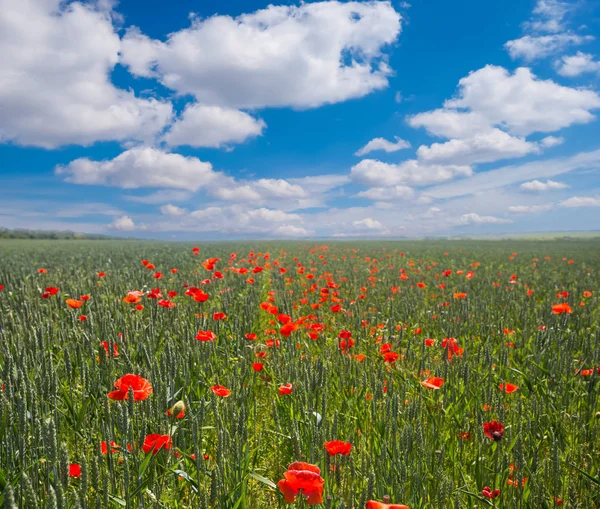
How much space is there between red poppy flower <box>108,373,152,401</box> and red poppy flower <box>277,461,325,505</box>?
0.77 m

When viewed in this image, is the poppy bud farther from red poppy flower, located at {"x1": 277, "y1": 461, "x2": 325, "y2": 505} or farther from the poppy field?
red poppy flower, located at {"x1": 277, "y1": 461, "x2": 325, "y2": 505}

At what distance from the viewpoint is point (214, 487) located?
1372mm

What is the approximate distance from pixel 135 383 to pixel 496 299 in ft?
22.9

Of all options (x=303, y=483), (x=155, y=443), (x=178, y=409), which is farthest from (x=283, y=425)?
(x=303, y=483)

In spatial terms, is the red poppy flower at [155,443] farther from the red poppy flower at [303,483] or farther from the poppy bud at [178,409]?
the red poppy flower at [303,483]

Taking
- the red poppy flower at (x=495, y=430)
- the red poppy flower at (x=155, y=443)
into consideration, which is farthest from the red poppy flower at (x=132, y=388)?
the red poppy flower at (x=495, y=430)

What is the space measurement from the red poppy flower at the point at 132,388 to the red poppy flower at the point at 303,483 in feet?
2.53

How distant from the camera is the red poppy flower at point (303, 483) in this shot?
51.4 inches

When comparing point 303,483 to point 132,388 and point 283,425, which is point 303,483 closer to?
point 132,388

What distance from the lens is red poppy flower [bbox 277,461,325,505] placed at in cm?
130

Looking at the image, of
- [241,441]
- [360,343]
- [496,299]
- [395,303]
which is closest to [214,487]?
[241,441]

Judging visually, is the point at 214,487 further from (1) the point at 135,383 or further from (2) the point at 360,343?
(2) the point at 360,343

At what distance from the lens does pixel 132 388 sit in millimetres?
1761

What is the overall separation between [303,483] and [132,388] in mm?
903
